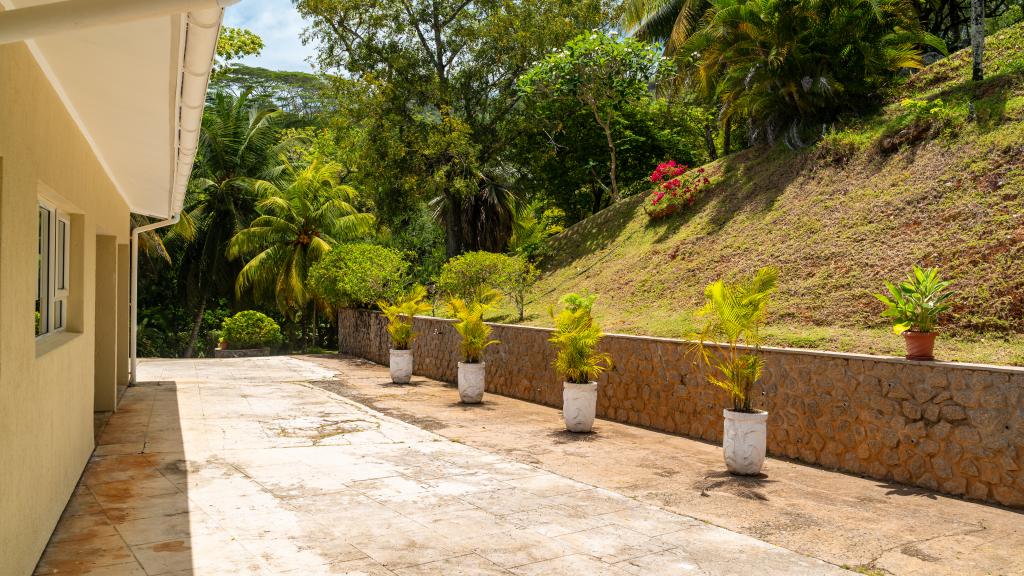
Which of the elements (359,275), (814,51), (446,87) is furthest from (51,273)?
(446,87)

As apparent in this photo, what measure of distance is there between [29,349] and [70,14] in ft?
9.41

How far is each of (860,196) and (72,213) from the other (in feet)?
36.9

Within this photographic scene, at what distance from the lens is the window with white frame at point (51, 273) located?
6688 millimetres

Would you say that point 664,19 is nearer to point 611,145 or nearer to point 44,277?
point 611,145

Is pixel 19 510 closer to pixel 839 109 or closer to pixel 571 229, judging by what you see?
pixel 839 109

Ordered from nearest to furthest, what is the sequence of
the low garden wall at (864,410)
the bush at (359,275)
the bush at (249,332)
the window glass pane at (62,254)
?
the low garden wall at (864,410) → the window glass pane at (62,254) → the bush at (359,275) → the bush at (249,332)

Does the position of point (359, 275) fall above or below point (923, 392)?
above

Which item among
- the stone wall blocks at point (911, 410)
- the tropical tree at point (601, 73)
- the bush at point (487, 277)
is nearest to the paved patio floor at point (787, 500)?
the stone wall blocks at point (911, 410)

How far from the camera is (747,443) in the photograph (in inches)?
302

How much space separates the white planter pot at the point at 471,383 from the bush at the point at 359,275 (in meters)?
7.74

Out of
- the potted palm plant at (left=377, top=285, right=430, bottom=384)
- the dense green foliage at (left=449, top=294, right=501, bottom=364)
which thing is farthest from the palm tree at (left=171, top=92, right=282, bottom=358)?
the dense green foliage at (left=449, top=294, right=501, bottom=364)

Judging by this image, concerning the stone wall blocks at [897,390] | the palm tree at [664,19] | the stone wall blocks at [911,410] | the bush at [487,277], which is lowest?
the stone wall blocks at [911,410]

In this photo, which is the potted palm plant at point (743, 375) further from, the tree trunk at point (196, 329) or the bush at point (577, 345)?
the tree trunk at point (196, 329)

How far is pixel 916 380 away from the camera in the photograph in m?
7.16
